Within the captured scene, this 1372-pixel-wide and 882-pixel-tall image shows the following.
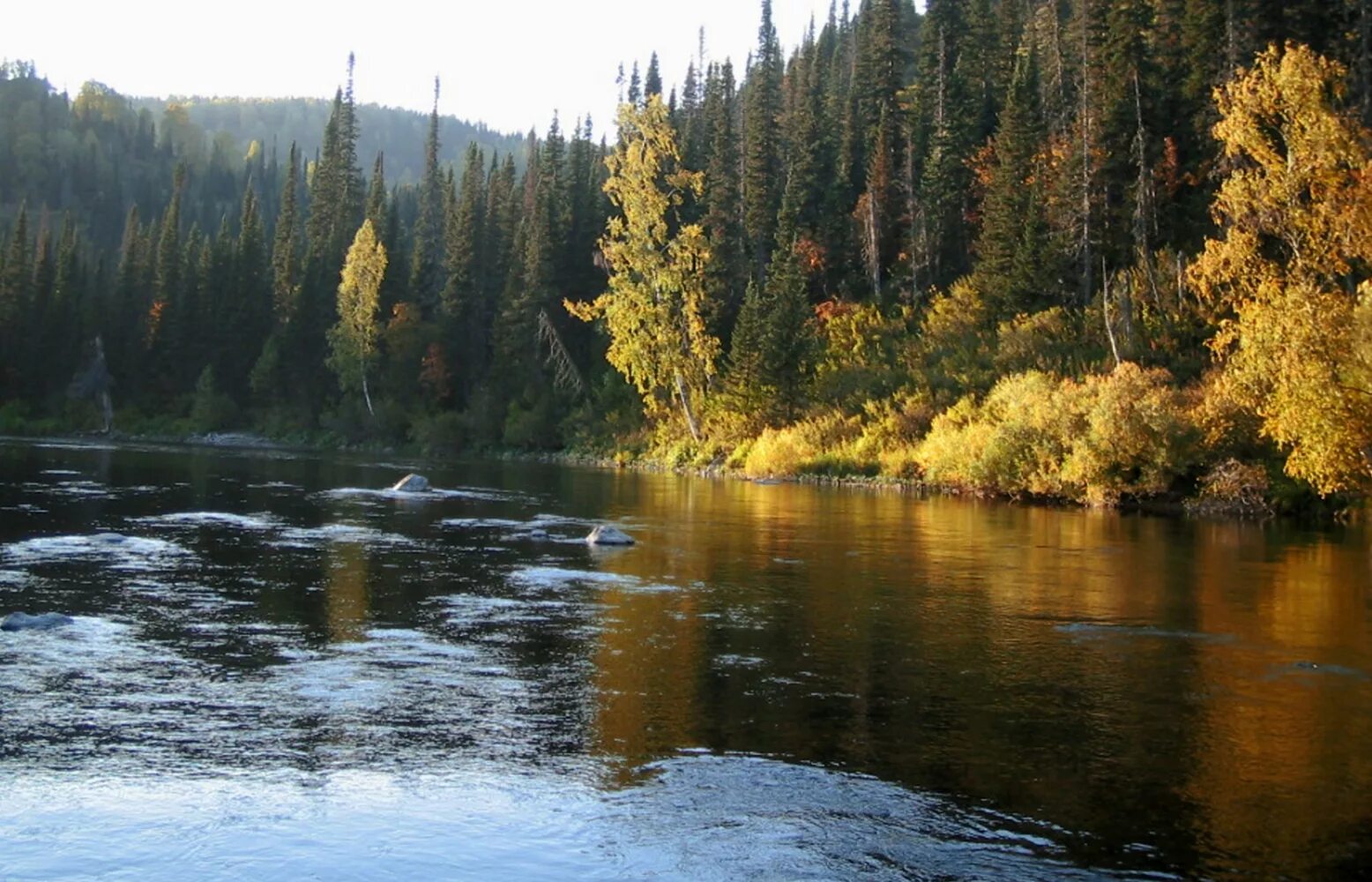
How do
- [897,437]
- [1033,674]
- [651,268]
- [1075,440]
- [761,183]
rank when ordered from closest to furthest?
[1033,674] < [1075,440] < [897,437] < [651,268] < [761,183]

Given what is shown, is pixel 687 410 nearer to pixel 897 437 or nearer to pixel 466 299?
pixel 897 437

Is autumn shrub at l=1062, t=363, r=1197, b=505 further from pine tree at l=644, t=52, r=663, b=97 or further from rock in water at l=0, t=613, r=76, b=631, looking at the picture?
pine tree at l=644, t=52, r=663, b=97

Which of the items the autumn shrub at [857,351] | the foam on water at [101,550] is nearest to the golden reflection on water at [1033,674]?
the foam on water at [101,550]

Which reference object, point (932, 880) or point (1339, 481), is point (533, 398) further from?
point (932, 880)

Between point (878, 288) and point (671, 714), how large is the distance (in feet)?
213

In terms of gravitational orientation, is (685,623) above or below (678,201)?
below

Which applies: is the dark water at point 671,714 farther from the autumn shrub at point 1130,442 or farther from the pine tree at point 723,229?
the pine tree at point 723,229

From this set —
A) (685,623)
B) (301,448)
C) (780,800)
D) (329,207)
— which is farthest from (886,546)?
(329,207)

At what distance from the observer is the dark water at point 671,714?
29.5ft

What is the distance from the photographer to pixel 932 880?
842 cm

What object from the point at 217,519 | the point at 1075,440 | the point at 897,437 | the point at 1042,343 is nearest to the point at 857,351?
the point at 1042,343

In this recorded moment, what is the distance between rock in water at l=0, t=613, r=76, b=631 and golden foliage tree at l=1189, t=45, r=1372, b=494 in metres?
29.6

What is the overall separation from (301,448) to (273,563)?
6275 cm

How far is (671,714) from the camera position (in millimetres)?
12648
